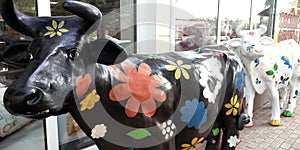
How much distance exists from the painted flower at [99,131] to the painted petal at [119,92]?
12 centimetres

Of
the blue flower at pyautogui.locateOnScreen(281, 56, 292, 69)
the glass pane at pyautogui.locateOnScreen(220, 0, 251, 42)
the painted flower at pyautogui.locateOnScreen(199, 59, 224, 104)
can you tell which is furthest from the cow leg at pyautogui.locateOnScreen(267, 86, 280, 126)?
the painted flower at pyautogui.locateOnScreen(199, 59, 224, 104)

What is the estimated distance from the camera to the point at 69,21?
2.94ft

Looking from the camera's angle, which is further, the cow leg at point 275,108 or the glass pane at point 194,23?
the cow leg at point 275,108

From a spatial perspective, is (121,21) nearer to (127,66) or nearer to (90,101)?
(127,66)

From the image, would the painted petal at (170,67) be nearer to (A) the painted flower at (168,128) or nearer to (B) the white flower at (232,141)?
(A) the painted flower at (168,128)

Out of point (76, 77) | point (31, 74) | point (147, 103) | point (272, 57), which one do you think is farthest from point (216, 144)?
point (272, 57)

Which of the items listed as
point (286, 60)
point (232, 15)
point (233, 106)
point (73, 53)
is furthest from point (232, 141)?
point (232, 15)

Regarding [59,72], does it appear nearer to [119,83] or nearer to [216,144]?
[119,83]

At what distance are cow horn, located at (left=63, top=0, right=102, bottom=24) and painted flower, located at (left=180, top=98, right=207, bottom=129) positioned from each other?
65 centimetres

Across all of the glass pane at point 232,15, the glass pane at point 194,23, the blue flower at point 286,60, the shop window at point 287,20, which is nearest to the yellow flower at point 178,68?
the glass pane at point 194,23

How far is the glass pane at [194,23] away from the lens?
281 centimetres

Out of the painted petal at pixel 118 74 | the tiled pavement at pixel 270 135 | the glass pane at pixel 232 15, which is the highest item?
the glass pane at pixel 232 15

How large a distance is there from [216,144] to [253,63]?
1713 mm

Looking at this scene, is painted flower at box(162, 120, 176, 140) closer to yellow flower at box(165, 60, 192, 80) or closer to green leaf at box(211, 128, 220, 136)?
yellow flower at box(165, 60, 192, 80)
